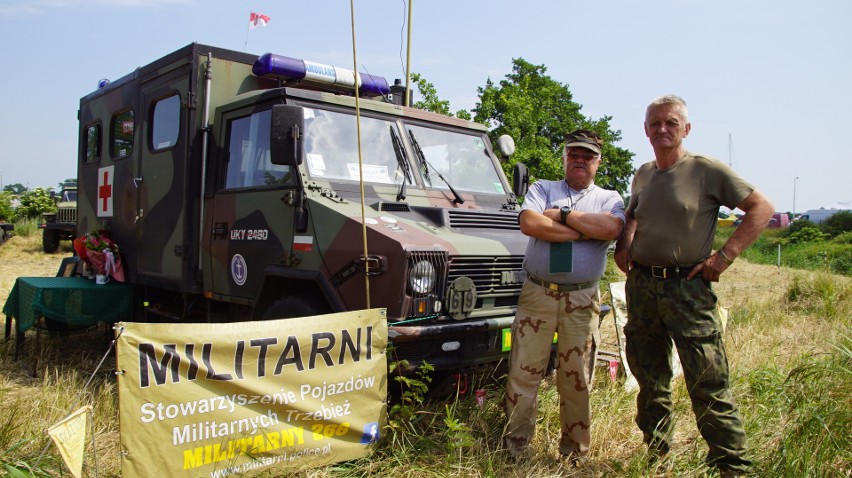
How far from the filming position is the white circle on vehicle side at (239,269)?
15.9 ft

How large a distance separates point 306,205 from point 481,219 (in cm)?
119

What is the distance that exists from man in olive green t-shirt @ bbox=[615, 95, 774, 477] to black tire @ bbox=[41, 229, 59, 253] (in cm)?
1687

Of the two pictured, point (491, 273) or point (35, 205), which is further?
point (35, 205)

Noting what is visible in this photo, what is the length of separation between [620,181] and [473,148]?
18.3 metres

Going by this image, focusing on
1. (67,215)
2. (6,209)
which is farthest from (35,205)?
(67,215)

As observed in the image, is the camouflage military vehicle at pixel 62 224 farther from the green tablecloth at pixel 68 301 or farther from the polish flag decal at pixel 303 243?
the polish flag decal at pixel 303 243

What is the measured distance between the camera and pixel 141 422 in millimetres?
2840

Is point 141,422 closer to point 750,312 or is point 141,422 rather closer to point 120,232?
point 120,232

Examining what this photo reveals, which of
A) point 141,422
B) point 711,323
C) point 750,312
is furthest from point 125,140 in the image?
point 750,312

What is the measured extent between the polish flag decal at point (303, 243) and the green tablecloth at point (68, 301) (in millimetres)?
2663

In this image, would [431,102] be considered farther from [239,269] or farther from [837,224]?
[837,224]

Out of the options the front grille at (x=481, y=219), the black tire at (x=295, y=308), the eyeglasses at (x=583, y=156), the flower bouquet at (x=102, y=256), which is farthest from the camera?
the flower bouquet at (x=102, y=256)

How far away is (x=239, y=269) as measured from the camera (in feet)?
16.0

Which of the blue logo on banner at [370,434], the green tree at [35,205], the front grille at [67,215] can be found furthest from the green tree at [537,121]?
the green tree at [35,205]
